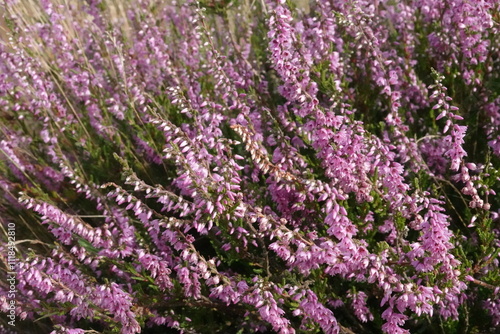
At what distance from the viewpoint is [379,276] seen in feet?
7.43

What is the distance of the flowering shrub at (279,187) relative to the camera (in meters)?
2.43

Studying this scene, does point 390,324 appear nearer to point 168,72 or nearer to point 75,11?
point 168,72

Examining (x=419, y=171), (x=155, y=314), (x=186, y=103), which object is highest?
(x=186, y=103)

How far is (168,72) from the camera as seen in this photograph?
3.96 meters

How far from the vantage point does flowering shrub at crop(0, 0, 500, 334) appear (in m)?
2.43

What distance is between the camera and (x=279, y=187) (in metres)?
2.61

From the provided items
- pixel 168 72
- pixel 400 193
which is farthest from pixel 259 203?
pixel 168 72

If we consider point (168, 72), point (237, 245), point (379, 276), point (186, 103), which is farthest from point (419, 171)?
point (168, 72)

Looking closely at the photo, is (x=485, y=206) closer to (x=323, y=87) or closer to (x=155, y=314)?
(x=323, y=87)

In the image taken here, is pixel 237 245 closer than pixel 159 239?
Yes

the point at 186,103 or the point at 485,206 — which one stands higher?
the point at 186,103

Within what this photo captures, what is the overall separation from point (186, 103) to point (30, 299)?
68.8 inches

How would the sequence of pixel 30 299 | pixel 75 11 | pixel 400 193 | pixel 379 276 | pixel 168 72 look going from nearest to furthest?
pixel 379 276 → pixel 400 193 → pixel 30 299 → pixel 168 72 → pixel 75 11

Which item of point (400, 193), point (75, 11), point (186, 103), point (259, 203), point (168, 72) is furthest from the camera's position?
point (75, 11)
